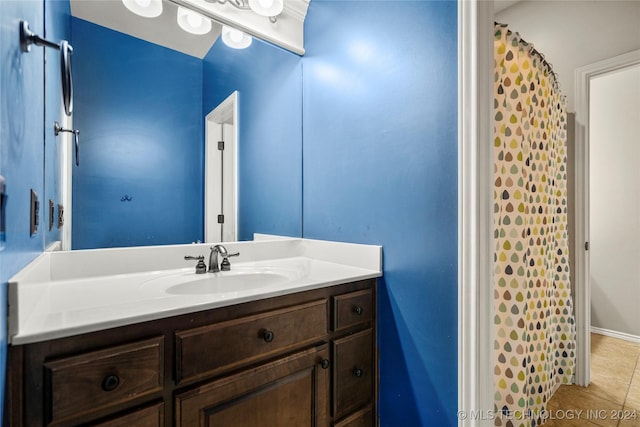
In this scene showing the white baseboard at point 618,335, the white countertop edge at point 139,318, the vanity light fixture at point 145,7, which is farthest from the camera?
the white baseboard at point 618,335

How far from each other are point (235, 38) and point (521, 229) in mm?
1670

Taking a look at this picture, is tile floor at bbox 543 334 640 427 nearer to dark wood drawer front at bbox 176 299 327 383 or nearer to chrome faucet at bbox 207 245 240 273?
dark wood drawer front at bbox 176 299 327 383

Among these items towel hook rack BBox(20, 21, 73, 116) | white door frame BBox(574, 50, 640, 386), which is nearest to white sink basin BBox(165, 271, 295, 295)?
towel hook rack BBox(20, 21, 73, 116)

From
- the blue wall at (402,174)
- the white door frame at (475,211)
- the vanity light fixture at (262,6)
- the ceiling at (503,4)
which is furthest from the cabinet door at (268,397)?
the ceiling at (503,4)

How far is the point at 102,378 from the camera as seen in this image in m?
0.68

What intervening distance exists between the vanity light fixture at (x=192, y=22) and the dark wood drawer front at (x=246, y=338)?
1276 mm

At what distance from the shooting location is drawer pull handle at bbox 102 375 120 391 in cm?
68

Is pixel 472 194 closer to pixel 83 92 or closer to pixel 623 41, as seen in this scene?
pixel 83 92

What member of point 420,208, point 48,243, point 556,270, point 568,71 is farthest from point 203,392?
point 568,71

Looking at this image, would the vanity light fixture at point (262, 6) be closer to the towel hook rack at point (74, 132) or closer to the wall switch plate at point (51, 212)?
the towel hook rack at point (74, 132)

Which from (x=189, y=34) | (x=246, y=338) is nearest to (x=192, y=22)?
(x=189, y=34)

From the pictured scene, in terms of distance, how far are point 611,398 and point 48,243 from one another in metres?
2.89

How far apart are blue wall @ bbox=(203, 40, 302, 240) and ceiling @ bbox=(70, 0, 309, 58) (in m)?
0.08

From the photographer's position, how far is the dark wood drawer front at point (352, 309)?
1.13m
